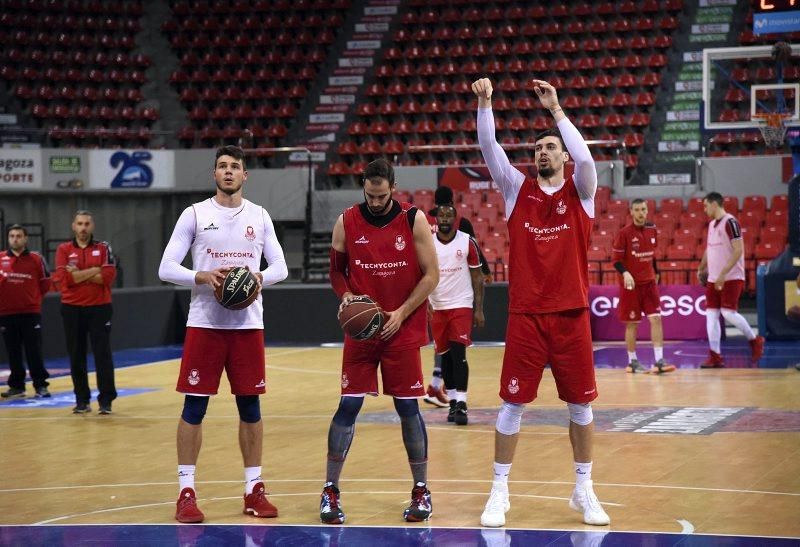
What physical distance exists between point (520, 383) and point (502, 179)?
120 centimetres

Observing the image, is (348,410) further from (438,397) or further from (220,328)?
(438,397)

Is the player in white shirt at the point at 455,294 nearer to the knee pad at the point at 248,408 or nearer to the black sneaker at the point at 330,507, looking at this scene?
the knee pad at the point at 248,408

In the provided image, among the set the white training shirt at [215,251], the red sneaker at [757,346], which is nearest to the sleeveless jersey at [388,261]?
the white training shirt at [215,251]

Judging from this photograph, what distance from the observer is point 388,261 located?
23.7ft

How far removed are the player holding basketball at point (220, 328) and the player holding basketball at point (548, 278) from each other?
1517 mm

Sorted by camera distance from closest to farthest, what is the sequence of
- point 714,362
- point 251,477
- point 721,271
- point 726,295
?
point 251,477, point 721,271, point 726,295, point 714,362

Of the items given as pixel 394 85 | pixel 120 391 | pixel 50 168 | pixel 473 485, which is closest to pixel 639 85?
pixel 394 85

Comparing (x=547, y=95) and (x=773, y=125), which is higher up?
(x=773, y=125)

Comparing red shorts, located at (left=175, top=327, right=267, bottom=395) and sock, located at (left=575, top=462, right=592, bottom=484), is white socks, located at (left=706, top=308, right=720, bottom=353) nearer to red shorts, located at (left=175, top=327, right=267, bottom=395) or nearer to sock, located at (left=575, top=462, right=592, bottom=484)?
sock, located at (left=575, top=462, right=592, bottom=484)

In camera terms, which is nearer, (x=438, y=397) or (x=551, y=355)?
(x=551, y=355)

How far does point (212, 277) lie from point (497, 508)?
2.14 metres

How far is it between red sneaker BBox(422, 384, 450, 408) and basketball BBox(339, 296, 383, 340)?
5506 mm

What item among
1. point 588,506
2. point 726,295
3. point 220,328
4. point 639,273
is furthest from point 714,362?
point 220,328

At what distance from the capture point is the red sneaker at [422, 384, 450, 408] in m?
12.4
